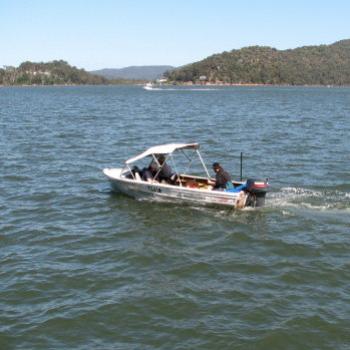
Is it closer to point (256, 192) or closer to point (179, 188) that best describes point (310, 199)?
point (256, 192)

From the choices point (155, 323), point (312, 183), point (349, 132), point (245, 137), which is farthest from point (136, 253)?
point (349, 132)

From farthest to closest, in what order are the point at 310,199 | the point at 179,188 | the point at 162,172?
the point at 162,172 < the point at 310,199 < the point at 179,188

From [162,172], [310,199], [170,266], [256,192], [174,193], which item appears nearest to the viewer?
[170,266]

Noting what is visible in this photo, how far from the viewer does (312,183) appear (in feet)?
79.4

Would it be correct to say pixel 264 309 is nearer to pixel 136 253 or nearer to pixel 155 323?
pixel 155 323

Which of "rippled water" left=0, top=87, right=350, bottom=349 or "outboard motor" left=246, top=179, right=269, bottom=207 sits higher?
"outboard motor" left=246, top=179, right=269, bottom=207

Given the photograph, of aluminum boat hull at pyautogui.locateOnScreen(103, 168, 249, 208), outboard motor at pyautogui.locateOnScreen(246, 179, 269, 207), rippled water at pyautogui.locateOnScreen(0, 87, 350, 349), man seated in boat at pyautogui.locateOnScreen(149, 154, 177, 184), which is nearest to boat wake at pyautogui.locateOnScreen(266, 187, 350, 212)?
rippled water at pyautogui.locateOnScreen(0, 87, 350, 349)

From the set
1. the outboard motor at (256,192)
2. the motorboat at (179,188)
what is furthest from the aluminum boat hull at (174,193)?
the outboard motor at (256,192)

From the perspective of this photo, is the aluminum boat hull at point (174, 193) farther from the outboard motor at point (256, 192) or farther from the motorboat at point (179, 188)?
the outboard motor at point (256, 192)

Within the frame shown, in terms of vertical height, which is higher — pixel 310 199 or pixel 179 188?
pixel 179 188

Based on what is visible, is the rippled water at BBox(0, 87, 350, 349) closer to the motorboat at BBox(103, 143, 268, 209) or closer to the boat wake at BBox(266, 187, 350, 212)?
the boat wake at BBox(266, 187, 350, 212)

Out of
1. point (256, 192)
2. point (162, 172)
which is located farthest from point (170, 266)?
point (162, 172)

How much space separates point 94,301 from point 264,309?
155 inches

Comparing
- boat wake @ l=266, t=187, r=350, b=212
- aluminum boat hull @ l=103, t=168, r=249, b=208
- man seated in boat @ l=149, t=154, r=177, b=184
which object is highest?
man seated in boat @ l=149, t=154, r=177, b=184
